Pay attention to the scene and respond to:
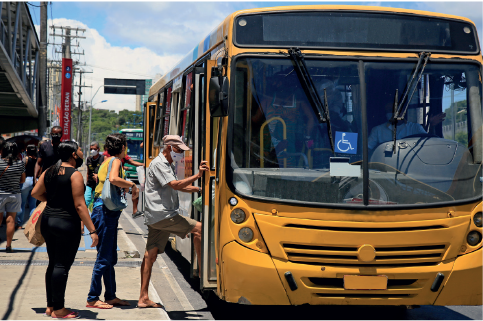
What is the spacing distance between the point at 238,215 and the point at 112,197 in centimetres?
160

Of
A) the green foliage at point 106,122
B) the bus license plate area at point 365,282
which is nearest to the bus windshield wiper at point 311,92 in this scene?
the bus license plate area at point 365,282

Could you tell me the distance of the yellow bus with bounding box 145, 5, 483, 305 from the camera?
4656 millimetres

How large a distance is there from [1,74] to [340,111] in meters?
16.8

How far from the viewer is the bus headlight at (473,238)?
15.8 ft

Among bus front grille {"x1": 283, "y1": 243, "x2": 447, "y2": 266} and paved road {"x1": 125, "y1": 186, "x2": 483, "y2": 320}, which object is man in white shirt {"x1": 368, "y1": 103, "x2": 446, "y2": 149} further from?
paved road {"x1": 125, "y1": 186, "x2": 483, "y2": 320}

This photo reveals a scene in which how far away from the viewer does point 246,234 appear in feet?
15.5

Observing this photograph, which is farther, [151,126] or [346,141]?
[151,126]

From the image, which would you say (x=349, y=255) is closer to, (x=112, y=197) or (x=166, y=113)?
(x=112, y=197)

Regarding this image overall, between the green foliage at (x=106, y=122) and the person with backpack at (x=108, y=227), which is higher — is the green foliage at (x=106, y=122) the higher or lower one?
the higher one

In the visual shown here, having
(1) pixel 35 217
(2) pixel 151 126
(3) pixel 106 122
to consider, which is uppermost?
(3) pixel 106 122

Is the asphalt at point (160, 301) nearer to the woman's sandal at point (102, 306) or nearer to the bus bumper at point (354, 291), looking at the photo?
the woman's sandal at point (102, 306)

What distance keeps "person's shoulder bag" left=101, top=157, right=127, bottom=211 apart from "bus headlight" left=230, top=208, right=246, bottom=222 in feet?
4.93

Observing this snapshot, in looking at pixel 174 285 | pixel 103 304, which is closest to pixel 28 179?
pixel 174 285

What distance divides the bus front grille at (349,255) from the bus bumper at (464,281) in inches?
10.5
